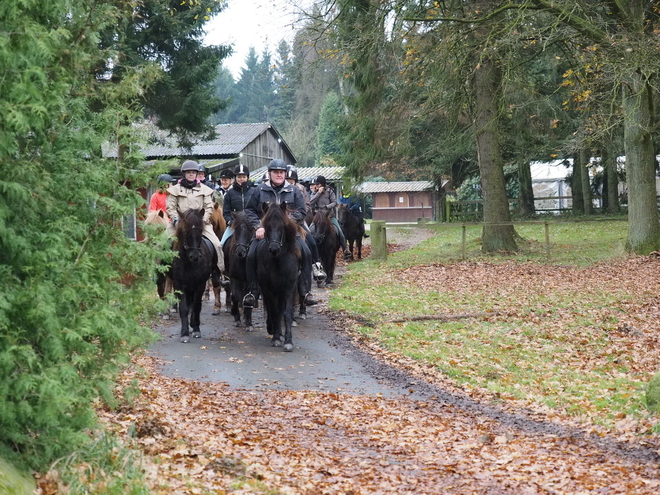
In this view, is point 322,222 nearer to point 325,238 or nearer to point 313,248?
point 325,238

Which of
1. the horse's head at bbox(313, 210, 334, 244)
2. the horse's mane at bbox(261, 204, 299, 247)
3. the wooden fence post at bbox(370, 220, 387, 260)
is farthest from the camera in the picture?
the wooden fence post at bbox(370, 220, 387, 260)

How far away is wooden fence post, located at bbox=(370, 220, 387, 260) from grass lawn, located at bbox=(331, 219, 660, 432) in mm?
1478

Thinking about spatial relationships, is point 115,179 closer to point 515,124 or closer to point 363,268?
point 363,268

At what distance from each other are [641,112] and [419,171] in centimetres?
2408

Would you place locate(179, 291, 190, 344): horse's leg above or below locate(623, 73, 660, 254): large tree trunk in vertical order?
below

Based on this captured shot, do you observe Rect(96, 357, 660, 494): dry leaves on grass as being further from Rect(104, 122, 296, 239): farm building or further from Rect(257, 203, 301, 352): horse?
Rect(104, 122, 296, 239): farm building

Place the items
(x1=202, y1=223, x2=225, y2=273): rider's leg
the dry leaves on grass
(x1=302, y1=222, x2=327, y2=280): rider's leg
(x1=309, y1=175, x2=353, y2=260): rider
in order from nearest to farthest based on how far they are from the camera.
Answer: the dry leaves on grass, (x1=202, y1=223, x2=225, y2=273): rider's leg, (x1=302, y1=222, x2=327, y2=280): rider's leg, (x1=309, y1=175, x2=353, y2=260): rider

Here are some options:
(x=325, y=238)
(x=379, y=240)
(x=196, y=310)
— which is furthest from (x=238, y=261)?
(x=379, y=240)

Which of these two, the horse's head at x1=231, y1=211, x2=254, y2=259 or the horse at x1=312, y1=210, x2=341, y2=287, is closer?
the horse's head at x1=231, y1=211, x2=254, y2=259

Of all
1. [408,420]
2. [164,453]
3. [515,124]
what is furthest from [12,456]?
[515,124]

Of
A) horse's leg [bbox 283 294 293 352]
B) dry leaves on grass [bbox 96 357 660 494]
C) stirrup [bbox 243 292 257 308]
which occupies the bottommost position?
dry leaves on grass [bbox 96 357 660 494]

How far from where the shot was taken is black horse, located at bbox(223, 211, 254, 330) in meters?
13.6

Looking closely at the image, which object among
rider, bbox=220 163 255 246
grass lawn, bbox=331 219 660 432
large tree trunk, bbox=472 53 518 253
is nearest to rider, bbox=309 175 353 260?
grass lawn, bbox=331 219 660 432

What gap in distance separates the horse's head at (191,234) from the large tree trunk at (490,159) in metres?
12.3
